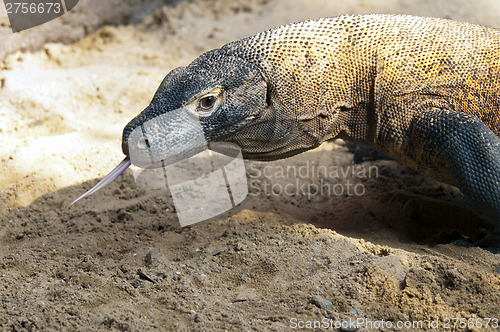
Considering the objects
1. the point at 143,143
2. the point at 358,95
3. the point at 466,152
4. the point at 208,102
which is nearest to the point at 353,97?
the point at 358,95

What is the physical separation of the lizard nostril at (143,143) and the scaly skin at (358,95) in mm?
44

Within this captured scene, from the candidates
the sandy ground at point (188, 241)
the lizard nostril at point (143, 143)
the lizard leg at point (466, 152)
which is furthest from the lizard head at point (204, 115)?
the lizard leg at point (466, 152)

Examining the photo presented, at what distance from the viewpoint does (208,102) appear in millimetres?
3107

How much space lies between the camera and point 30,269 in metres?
3.20

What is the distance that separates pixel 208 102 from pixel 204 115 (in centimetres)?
8

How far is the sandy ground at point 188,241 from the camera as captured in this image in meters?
2.69

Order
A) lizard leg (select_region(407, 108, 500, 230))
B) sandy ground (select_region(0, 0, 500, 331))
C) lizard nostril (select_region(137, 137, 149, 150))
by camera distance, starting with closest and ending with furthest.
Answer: sandy ground (select_region(0, 0, 500, 331)) < lizard nostril (select_region(137, 137, 149, 150)) < lizard leg (select_region(407, 108, 500, 230))

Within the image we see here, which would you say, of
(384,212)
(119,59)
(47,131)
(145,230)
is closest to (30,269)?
(145,230)

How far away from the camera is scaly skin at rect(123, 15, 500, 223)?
3109mm

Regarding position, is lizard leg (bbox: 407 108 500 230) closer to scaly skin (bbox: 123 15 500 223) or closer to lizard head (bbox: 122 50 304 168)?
scaly skin (bbox: 123 15 500 223)

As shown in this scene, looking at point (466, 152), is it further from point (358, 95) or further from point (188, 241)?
point (188, 241)

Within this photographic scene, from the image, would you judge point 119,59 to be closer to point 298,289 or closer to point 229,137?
point 229,137

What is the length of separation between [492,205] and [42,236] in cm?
297

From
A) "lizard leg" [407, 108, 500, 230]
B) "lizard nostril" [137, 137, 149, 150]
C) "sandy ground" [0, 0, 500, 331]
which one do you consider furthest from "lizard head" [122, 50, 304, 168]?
"lizard leg" [407, 108, 500, 230]
